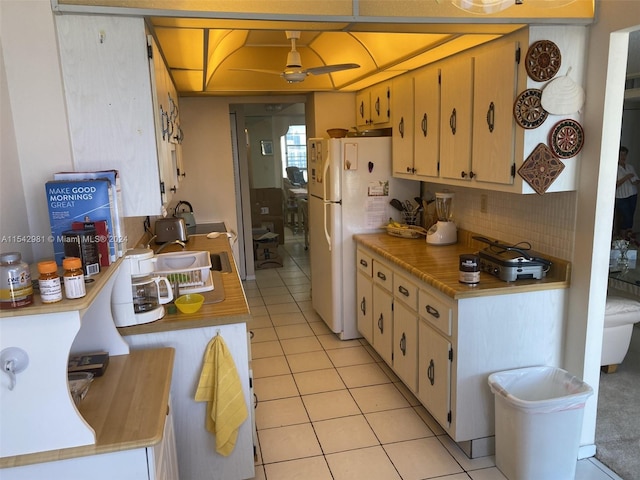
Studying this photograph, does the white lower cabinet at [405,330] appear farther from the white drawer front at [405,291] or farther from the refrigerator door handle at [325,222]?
the refrigerator door handle at [325,222]

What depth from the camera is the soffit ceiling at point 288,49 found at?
220 cm

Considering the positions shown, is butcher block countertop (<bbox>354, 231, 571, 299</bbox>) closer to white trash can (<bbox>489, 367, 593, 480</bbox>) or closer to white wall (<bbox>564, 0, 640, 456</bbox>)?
white wall (<bbox>564, 0, 640, 456</bbox>)

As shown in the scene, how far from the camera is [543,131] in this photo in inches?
93.3

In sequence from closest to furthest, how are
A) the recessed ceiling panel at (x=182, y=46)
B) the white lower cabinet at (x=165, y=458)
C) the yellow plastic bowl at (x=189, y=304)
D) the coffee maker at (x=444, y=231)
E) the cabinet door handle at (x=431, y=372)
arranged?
the white lower cabinet at (x=165, y=458)
the yellow plastic bowl at (x=189, y=304)
the recessed ceiling panel at (x=182, y=46)
the cabinet door handle at (x=431, y=372)
the coffee maker at (x=444, y=231)

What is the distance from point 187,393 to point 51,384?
0.89 metres

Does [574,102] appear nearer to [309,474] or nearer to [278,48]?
[309,474]

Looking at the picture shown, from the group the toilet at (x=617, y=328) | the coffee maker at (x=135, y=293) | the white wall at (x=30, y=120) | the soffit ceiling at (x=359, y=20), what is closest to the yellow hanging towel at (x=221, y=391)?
the coffee maker at (x=135, y=293)

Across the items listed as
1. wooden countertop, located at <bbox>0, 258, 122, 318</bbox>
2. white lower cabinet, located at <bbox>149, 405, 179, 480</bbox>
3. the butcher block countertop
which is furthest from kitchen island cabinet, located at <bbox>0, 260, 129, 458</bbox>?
the butcher block countertop

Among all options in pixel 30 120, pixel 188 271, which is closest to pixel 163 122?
pixel 30 120

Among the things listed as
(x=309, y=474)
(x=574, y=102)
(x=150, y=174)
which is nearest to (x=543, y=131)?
(x=574, y=102)

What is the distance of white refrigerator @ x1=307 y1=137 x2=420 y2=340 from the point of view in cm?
395

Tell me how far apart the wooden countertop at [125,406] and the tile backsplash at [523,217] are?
2.03 metres

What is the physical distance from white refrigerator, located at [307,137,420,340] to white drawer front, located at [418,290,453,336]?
52.2 inches

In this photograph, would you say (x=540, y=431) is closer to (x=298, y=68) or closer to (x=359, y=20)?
(x=359, y=20)
